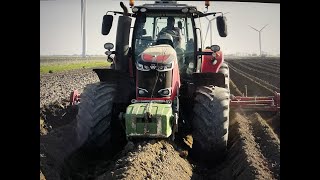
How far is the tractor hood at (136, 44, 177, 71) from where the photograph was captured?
363 cm

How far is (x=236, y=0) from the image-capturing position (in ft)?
12.6

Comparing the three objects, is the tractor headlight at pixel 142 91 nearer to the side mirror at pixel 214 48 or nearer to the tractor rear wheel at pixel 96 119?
the tractor rear wheel at pixel 96 119

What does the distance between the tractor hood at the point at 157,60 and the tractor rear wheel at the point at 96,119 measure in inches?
16.7

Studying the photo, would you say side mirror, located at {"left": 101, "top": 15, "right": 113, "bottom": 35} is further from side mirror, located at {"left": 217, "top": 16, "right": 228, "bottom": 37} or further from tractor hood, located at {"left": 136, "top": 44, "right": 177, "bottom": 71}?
side mirror, located at {"left": 217, "top": 16, "right": 228, "bottom": 37}

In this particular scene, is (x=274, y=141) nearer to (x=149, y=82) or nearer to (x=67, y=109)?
(x=149, y=82)

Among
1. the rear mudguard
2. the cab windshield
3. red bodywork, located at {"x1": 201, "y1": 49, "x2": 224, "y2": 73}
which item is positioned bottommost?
the rear mudguard

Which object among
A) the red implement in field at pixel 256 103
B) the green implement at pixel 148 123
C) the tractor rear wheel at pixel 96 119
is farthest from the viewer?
the red implement in field at pixel 256 103

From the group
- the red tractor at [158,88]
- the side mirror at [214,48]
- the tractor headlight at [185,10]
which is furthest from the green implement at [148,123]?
the tractor headlight at [185,10]

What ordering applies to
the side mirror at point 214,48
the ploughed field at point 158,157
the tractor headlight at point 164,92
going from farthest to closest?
the side mirror at point 214,48 → the tractor headlight at point 164,92 → the ploughed field at point 158,157

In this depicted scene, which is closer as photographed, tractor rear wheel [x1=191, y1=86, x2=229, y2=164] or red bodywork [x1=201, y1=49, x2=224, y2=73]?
tractor rear wheel [x1=191, y1=86, x2=229, y2=164]

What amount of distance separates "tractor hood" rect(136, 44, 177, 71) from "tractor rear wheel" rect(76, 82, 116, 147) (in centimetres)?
42

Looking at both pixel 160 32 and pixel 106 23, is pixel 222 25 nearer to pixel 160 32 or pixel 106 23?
pixel 160 32

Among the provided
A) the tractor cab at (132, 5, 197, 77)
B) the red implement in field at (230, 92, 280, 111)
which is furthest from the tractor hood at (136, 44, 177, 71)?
the red implement in field at (230, 92, 280, 111)

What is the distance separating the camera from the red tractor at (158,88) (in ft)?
11.7
